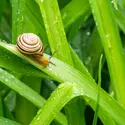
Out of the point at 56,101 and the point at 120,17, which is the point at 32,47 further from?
the point at 120,17

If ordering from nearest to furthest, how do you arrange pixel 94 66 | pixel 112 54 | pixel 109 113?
pixel 109 113 < pixel 112 54 < pixel 94 66

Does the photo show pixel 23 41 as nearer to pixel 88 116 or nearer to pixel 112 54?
pixel 112 54

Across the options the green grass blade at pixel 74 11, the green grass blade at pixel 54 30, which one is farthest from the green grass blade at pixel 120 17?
the green grass blade at pixel 54 30

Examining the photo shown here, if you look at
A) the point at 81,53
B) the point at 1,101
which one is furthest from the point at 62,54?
the point at 81,53

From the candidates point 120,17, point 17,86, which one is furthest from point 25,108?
point 120,17

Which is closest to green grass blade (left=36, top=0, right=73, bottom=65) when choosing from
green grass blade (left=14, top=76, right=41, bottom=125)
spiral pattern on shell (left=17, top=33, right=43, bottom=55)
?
spiral pattern on shell (left=17, top=33, right=43, bottom=55)

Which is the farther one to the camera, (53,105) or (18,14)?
(18,14)
